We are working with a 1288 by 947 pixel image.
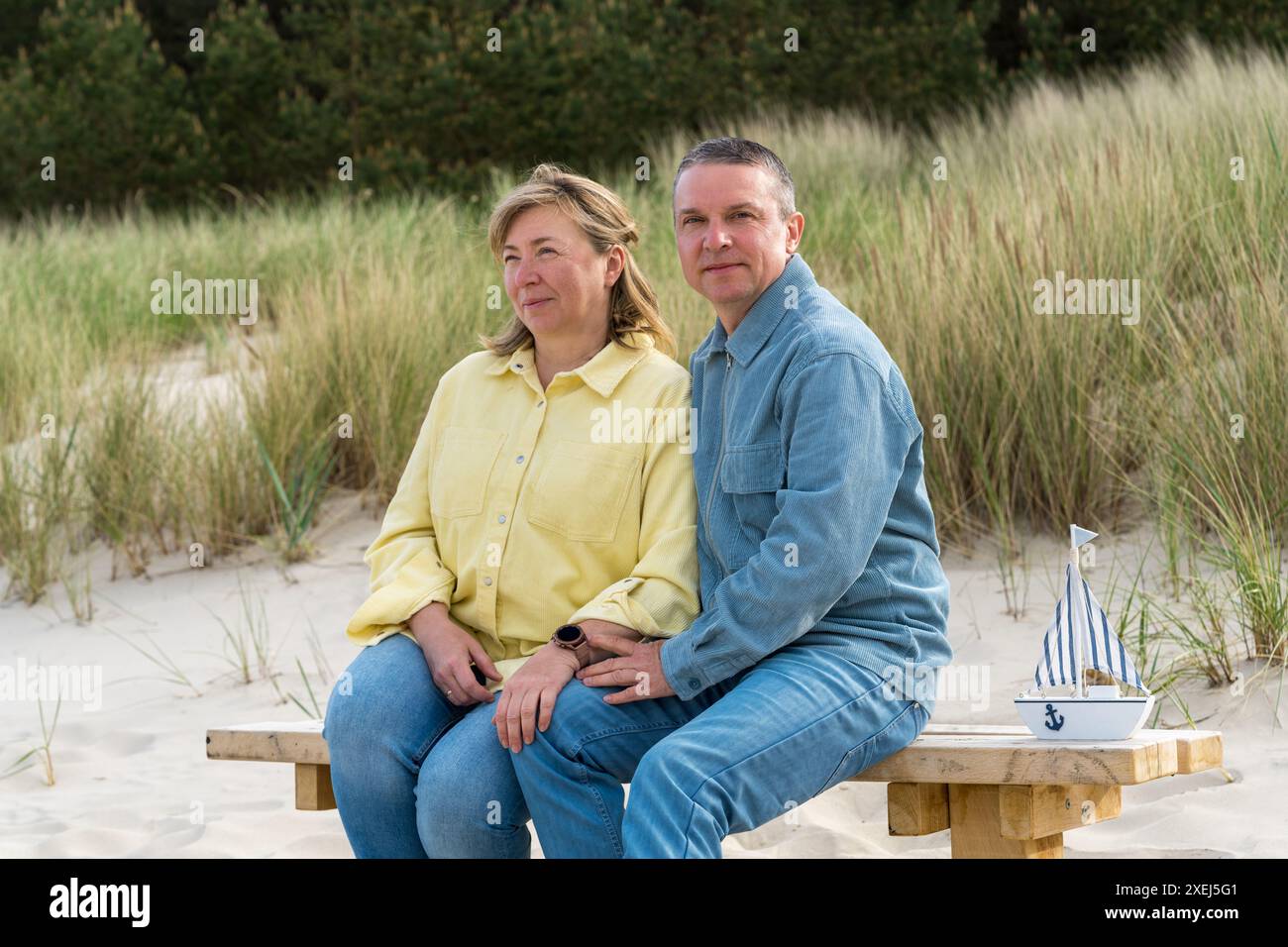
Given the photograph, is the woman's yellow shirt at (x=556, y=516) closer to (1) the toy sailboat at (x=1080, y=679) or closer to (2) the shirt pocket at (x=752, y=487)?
(2) the shirt pocket at (x=752, y=487)

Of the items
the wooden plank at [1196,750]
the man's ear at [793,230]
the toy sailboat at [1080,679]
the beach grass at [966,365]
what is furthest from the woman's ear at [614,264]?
the beach grass at [966,365]

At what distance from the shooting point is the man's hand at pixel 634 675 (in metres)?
2.56

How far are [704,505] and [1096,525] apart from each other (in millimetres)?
2637

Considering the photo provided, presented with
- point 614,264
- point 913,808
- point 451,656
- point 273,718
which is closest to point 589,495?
point 451,656

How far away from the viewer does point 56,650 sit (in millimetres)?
5445

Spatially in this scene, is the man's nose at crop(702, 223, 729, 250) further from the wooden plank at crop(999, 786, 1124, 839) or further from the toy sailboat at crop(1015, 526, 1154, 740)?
the wooden plank at crop(999, 786, 1124, 839)

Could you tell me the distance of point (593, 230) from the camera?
115 inches

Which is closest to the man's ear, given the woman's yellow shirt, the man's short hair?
the man's short hair

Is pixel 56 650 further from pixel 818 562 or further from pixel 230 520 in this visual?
pixel 818 562

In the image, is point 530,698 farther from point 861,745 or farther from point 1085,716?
point 1085,716

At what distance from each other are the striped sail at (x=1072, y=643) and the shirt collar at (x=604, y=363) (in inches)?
35.7

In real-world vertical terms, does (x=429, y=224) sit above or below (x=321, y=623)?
above

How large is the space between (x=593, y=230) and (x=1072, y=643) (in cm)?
118
